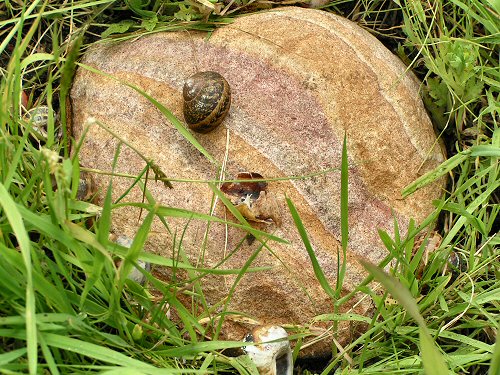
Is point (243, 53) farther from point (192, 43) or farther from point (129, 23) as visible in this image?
point (129, 23)

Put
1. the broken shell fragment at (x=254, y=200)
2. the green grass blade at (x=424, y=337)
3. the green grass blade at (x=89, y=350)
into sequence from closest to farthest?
1. the green grass blade at (x=424, y=337)
2. the green grass blade at (x=89, y=350)
3. the broken shell fragment at (x=254, y=200)

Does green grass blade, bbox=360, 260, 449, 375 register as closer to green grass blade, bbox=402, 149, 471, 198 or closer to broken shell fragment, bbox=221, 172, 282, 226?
broken shell fragment, bbox=221, 172, 282, 226

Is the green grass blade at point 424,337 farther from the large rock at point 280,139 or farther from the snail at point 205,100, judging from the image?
the snail at point 205,100

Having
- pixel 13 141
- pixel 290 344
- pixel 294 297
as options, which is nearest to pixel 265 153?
pixel 294 297

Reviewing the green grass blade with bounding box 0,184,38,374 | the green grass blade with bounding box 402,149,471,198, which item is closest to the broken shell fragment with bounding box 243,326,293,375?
the green grass blade with bounding box 402,149,471,198

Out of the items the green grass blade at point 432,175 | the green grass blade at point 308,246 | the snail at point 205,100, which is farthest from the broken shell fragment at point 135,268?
the green grass blade at point 432,175

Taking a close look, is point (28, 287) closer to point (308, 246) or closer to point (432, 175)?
point (308, 246)
